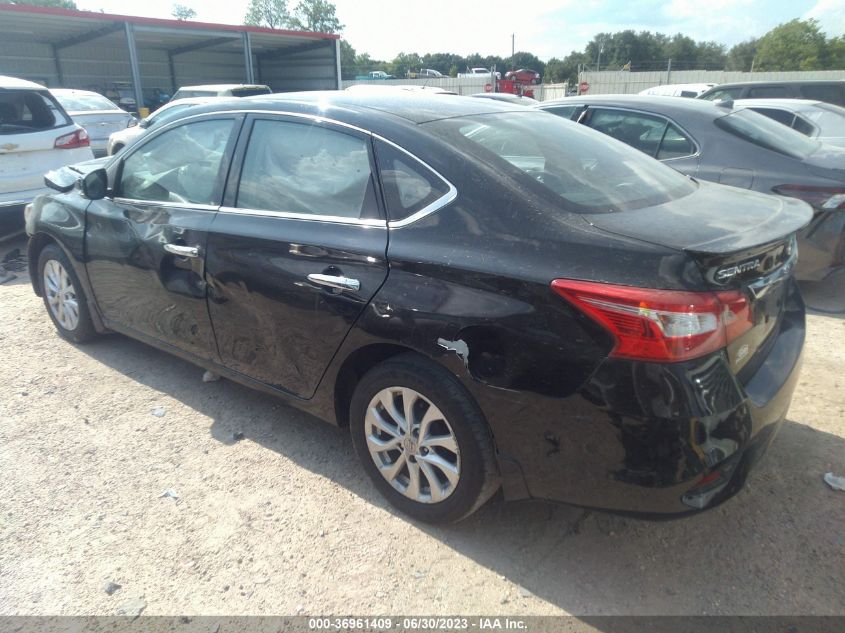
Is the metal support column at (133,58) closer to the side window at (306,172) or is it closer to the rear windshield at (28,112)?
the rear windshield at (28,112)

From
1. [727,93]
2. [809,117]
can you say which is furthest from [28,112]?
[727,93]

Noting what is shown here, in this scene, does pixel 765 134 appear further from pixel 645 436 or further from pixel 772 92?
pixel 772 92

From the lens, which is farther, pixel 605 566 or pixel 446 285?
pixel 605 566

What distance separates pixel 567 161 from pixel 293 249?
1.29 meters

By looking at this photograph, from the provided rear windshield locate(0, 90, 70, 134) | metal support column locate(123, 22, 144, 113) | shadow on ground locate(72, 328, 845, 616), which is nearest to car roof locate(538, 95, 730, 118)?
shadow on ground locate(72, 328, 845, 616)

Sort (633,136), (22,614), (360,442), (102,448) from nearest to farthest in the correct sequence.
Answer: (22,614)
(360,442)
(102,448)
(633,136)

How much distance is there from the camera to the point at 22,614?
2.28 meters

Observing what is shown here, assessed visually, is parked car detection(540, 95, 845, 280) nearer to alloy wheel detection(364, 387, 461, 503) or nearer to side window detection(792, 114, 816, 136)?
side window detection(792, 114, 816, 136)

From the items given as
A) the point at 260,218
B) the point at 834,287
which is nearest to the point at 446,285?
the point at 260,218

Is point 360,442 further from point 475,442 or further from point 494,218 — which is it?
point 494,218

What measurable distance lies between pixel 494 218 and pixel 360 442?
3.86 feet

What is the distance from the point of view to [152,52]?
1218 inches

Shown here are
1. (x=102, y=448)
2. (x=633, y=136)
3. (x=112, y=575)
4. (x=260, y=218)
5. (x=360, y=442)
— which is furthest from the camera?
(x=633, y=136)

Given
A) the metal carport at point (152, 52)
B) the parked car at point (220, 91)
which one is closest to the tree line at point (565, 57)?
the metal carport at point (152, 52)
